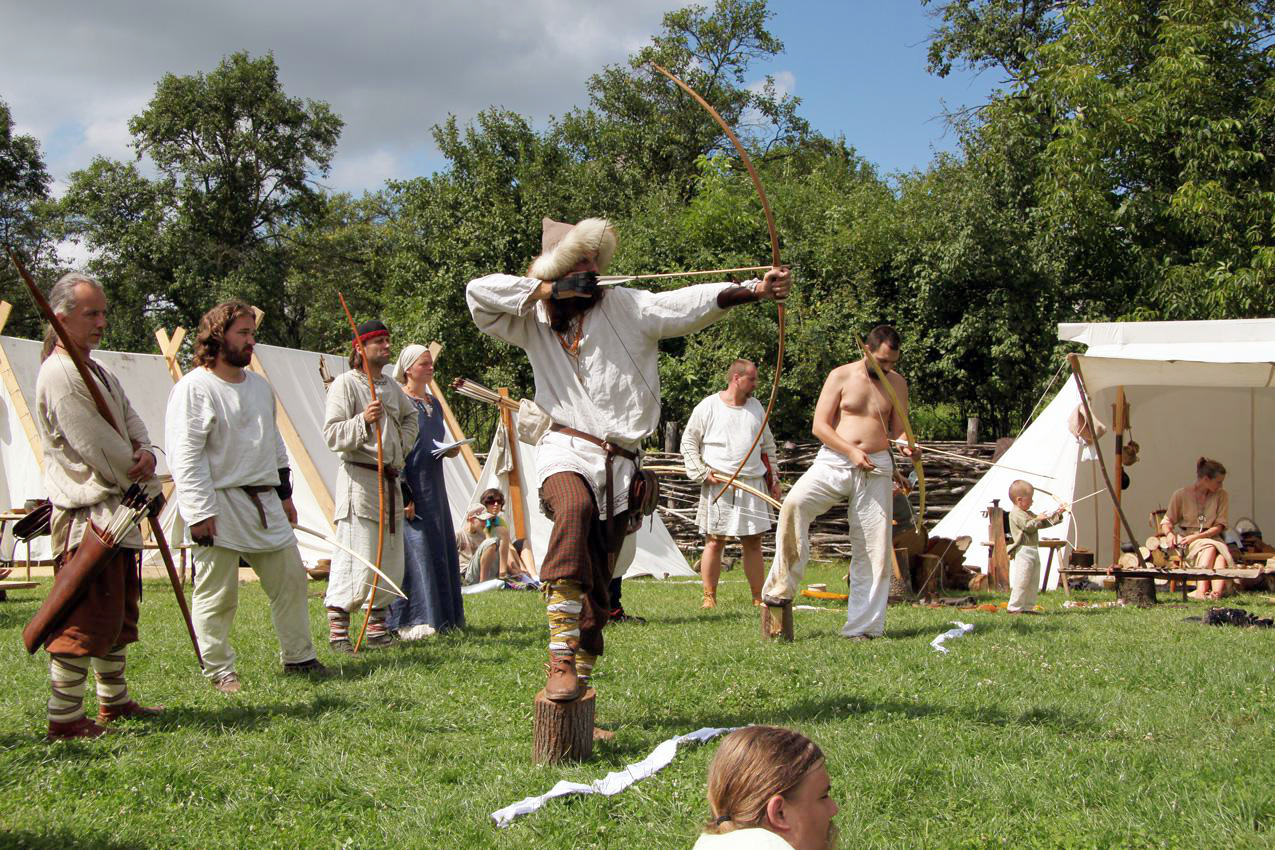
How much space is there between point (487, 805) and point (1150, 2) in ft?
53.7

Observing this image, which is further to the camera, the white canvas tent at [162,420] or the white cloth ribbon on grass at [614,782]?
the white canvas tent at [162,420]

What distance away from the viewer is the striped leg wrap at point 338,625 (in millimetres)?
6105

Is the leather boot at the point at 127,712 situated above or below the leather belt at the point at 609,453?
below

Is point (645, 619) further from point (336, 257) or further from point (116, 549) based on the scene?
point (336, 257)

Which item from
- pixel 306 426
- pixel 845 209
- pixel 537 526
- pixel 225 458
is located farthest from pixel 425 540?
pixel 845 209

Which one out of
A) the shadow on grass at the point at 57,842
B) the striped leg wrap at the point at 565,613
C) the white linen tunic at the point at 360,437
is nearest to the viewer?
the shadow on grass at the point at 57,842

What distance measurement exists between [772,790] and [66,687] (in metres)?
3.06

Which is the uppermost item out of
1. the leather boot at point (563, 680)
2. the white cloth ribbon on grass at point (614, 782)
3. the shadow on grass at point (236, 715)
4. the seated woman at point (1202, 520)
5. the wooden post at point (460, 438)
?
the wooden post at point (460, 438)

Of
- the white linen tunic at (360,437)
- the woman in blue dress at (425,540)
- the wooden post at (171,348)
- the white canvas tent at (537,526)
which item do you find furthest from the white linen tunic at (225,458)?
the wooden post at (171,348)

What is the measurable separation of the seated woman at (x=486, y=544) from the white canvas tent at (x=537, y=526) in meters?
0.23

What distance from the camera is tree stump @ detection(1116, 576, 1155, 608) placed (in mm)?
8758

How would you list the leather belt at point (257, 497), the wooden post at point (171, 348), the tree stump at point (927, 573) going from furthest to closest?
the wooden post at point (171, 348), the tree stump at point (927, 573), the leather belt at point (257, 497)

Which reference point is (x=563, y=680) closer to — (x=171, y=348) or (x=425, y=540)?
(x=425, y=540)

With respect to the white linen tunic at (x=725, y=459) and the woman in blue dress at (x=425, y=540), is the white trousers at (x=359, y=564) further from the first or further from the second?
the white linen tunic at (x=725, y=459)
